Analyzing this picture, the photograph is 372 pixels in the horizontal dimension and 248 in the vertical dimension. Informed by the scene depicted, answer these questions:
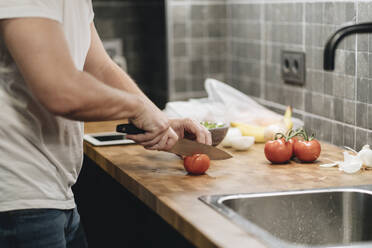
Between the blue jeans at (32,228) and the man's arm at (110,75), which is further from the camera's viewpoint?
the man's arm at (110,75)

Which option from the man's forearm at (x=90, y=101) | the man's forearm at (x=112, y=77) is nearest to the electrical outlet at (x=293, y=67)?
the man's forearm at (x=112, y=77)

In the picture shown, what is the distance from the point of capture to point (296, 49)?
2.46 m

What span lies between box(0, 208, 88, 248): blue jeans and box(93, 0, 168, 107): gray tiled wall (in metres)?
1.92

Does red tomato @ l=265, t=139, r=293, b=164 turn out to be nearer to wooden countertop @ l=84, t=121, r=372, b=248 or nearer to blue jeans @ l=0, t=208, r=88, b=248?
wooden countertop @ l=84, t=121, r=372, b=248

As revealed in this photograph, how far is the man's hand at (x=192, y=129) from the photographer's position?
6.06 feet

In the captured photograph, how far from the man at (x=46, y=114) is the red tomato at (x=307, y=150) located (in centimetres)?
44

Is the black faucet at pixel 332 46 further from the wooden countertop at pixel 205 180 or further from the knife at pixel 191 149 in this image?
the knife at pixel 191 149

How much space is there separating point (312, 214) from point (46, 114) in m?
0.70

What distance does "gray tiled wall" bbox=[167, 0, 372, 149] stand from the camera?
6.75ft

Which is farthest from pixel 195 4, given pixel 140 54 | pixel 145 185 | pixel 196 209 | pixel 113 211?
pixel 196 209

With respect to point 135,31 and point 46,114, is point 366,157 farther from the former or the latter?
point 135,31

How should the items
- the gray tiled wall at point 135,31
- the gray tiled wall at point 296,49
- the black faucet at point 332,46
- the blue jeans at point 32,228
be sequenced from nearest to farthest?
the blue jeans at point 32,228, the black faucet at point 332,46, the gray tiled wall at point 296,49, the gray tiled wall at point 135,31

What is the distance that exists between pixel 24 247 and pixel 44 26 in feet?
1.65

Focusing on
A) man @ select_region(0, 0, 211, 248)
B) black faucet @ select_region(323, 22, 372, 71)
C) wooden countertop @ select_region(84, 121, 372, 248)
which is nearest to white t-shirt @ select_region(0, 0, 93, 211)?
man @ select_region(0, 0, 211, 248)
